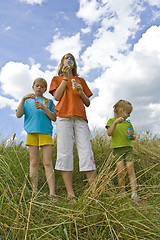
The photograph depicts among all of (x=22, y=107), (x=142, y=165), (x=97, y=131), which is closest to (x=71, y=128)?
(x=22, y=107)

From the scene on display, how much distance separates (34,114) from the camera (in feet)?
9.64

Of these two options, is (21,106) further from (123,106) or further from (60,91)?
(123,106)

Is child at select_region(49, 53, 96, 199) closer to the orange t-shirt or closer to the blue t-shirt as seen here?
the orange t-shirt

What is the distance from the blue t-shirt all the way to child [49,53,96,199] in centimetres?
21

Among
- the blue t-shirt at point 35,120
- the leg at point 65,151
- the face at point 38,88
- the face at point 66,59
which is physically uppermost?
the face at point 66,59

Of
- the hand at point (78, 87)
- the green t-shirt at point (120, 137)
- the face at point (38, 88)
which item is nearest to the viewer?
the hand at point (78, 87)

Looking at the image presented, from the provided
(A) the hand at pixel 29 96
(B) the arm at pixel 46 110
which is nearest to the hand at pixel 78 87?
(B) the arm at pixel 46 110

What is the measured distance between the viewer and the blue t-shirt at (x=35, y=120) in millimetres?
2861

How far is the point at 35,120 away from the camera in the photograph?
2.89m

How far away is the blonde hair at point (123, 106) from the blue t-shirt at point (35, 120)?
1.26m

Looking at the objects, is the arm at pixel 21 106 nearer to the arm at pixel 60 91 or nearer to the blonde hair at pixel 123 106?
the arm at pixel 60 91

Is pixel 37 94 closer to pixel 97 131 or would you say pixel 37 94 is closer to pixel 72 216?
pixel 72 216

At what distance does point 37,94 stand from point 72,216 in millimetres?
2180

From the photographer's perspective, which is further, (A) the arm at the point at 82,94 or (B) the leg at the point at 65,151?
(A) the arm at the point at 82,94
